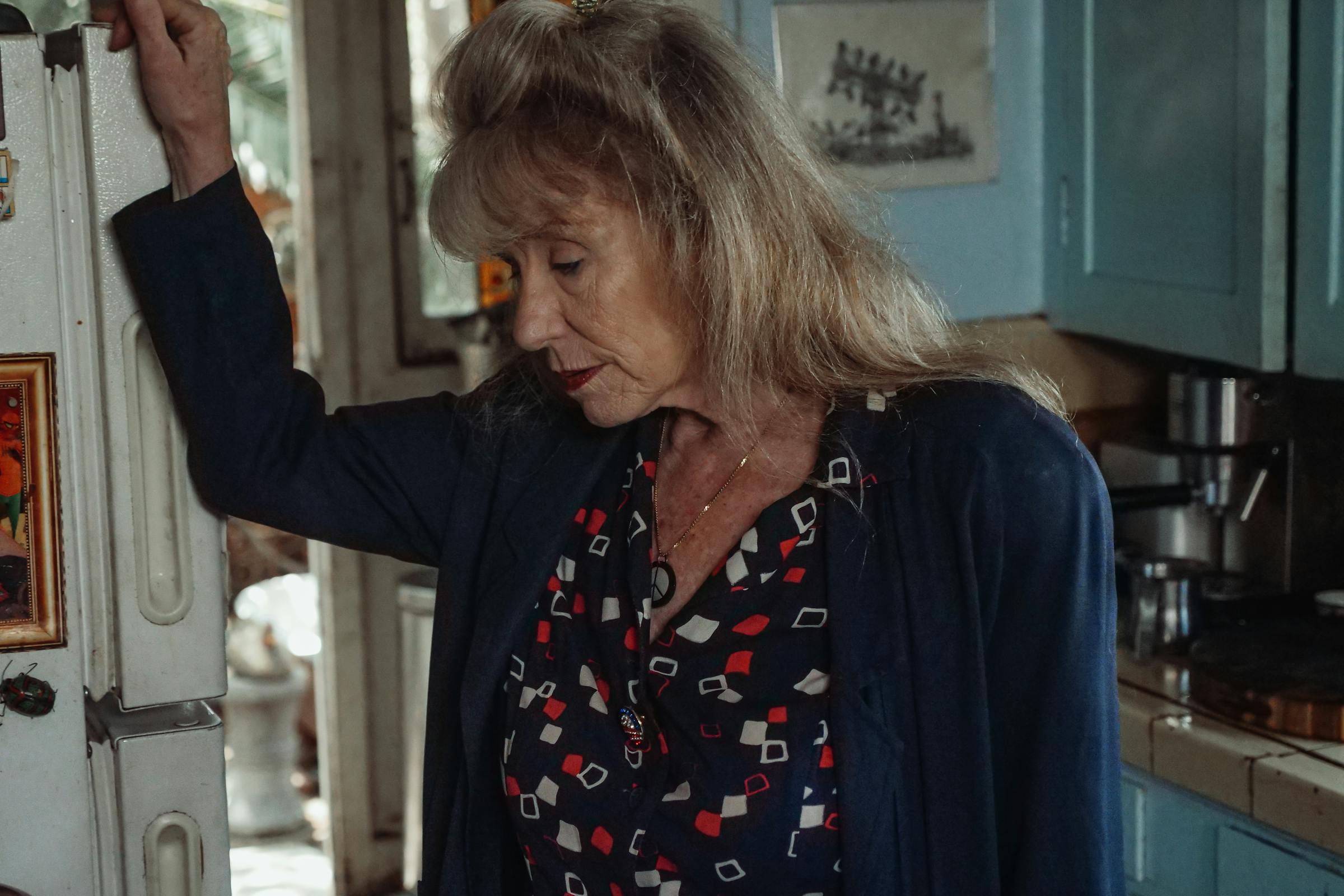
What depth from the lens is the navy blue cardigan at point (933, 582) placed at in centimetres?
141

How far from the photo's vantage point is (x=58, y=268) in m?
1.39

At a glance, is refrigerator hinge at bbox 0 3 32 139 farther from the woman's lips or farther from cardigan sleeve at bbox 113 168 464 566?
the woman's lips

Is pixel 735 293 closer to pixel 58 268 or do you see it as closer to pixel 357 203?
pixel 58 268

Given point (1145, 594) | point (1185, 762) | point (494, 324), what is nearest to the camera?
point (1185, 762)

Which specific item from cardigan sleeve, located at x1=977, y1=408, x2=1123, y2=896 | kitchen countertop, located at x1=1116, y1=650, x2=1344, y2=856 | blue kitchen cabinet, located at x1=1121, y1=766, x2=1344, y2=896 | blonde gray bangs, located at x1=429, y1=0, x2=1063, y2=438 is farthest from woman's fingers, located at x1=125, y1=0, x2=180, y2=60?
blue kitchen cabinet, located at x1=1121, y1=766, x2=1344, y2=896

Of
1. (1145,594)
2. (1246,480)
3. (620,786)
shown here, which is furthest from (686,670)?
(1246,480)

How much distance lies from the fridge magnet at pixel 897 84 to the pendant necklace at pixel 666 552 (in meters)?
1.03

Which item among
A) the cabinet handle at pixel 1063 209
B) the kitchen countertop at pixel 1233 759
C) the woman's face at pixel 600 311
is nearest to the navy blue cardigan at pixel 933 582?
the woman's face at pixel 600 311

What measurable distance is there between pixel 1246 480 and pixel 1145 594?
288 millimetres

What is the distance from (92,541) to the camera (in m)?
1.44

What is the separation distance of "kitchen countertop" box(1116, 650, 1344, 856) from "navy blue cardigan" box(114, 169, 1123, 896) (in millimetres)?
474

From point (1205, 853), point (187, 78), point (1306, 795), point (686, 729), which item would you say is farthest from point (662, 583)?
point (1205, 853)

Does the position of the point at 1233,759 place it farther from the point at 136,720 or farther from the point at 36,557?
the point at 36,557

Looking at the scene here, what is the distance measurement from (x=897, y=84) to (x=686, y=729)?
58.5 inches
